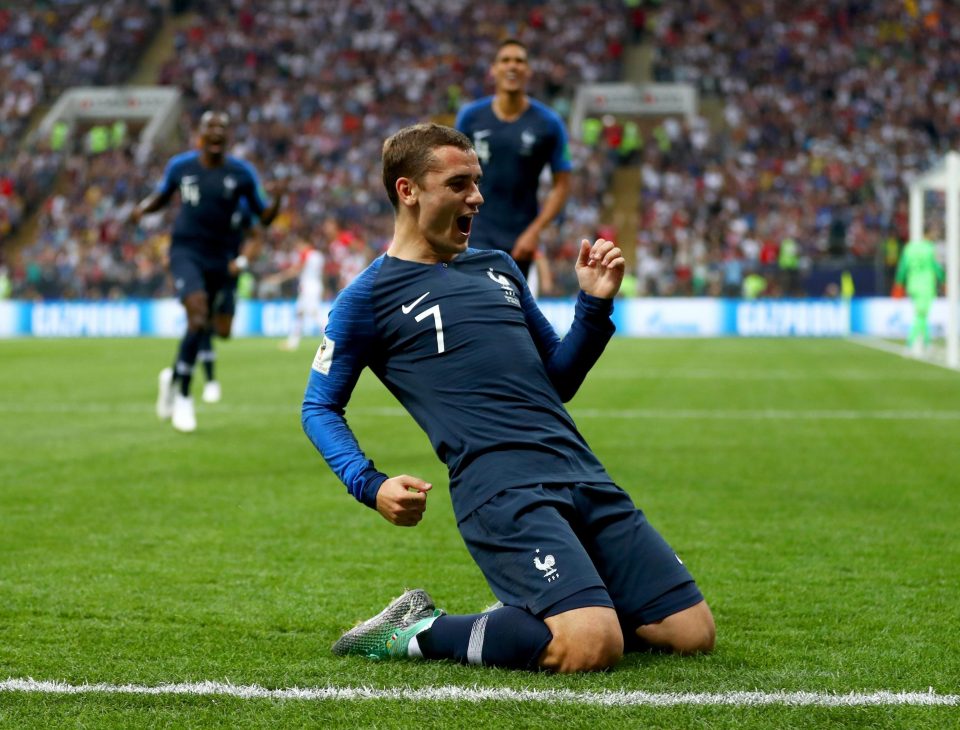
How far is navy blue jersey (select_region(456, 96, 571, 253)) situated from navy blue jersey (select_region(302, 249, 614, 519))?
4.56 metres

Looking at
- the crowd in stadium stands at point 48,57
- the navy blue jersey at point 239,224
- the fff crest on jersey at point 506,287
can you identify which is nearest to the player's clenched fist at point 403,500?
the fff crest on jersey at point 506,287

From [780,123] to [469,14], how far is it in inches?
468

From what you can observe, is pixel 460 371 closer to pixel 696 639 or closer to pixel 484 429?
pixel 484 429

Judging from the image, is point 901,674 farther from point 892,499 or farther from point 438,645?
point 892,499

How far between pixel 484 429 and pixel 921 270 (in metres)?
20.0

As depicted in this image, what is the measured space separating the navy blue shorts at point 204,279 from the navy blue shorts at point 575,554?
23.6ft

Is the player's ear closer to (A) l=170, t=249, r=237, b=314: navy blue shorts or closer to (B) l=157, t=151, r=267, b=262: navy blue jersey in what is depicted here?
(A) l=170, t=249, r=237, b=314: navy blue shorts

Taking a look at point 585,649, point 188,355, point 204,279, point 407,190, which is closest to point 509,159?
point 188,355

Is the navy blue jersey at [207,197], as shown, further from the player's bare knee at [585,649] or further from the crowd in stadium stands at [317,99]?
the crowd in stadium stands at [317,99]

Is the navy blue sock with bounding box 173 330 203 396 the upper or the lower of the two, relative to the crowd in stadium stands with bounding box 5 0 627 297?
lower

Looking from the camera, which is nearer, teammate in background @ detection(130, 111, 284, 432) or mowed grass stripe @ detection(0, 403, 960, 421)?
teammate in background @ detection(130, 111, 284, 432)

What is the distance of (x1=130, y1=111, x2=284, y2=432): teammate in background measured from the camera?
10727 millimetres

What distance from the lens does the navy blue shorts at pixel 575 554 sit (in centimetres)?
386

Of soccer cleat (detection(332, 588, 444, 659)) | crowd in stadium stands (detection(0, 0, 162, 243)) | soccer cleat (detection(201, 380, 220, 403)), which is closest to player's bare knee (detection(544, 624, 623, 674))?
soccer cleat (detection(332, 588, 444, 659))
